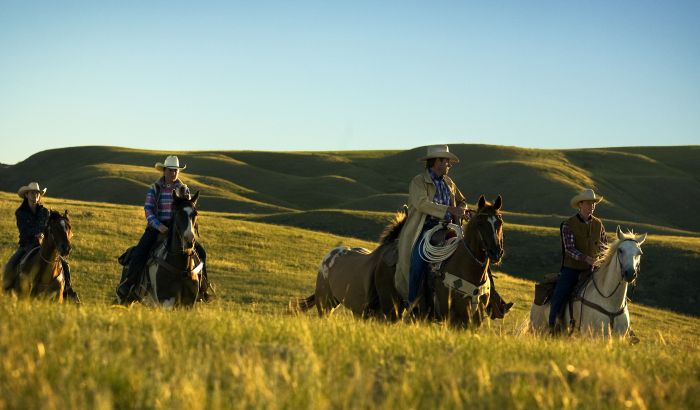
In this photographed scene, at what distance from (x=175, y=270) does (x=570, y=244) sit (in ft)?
22.0

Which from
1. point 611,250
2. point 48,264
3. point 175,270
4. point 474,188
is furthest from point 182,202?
point 474,188

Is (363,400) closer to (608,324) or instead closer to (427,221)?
(427,221)

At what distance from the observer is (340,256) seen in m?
16.5

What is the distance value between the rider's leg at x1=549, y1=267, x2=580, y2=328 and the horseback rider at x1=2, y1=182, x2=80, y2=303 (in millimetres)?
8569

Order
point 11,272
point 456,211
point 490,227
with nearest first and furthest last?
1. point 490,227
2. point 456,211
3. point 11,272

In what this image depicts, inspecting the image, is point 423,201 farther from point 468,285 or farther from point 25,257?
point 25,257

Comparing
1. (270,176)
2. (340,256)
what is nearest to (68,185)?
(270,176)

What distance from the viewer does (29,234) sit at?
1594cm

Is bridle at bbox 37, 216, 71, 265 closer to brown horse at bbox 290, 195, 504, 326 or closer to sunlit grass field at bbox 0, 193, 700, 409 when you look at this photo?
brown horse at bbox 290, 195, 504, 326

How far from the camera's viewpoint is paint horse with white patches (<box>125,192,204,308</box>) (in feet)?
44.9

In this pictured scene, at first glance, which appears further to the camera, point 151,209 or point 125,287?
point 125,287

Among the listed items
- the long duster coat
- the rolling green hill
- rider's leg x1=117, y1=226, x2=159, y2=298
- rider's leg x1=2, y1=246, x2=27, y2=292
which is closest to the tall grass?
the long duster coat

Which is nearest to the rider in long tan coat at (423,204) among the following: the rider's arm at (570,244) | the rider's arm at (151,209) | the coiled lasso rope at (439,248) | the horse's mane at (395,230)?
the coiled lasso rope at (439,248)

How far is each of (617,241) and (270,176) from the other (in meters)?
138
